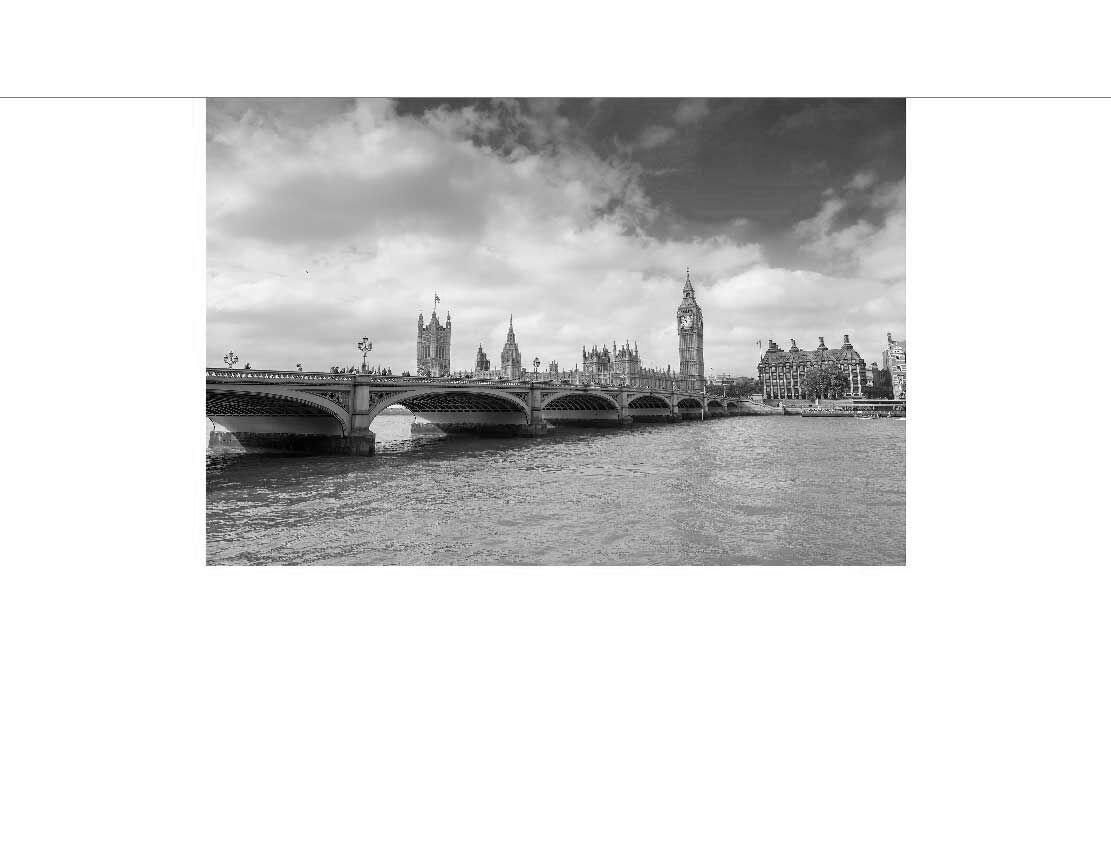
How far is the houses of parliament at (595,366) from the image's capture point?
22.6 m

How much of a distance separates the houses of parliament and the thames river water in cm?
413

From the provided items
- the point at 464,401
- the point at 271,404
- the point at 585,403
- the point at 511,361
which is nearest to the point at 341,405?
the point at 271,404

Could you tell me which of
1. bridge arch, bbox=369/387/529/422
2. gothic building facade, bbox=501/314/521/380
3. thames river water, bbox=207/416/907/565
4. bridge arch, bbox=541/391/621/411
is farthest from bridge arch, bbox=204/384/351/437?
gothic building facade, bbox=501/314/521/380

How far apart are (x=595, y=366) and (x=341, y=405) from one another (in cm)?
5128

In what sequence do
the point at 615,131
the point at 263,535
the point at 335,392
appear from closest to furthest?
1. the point at 615,131
2. the point at 263,535
3. the point at 335,392

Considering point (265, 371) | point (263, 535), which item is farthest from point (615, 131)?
point (265, 371)

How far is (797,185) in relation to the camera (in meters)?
6.83

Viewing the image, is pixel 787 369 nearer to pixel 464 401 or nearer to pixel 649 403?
pixel 649 403

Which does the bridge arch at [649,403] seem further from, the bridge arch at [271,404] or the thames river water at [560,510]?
the bridge arch at [271,404]

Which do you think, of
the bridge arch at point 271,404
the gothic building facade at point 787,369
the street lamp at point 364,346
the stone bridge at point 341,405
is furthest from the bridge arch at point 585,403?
the gothic building facade at point 787,369
